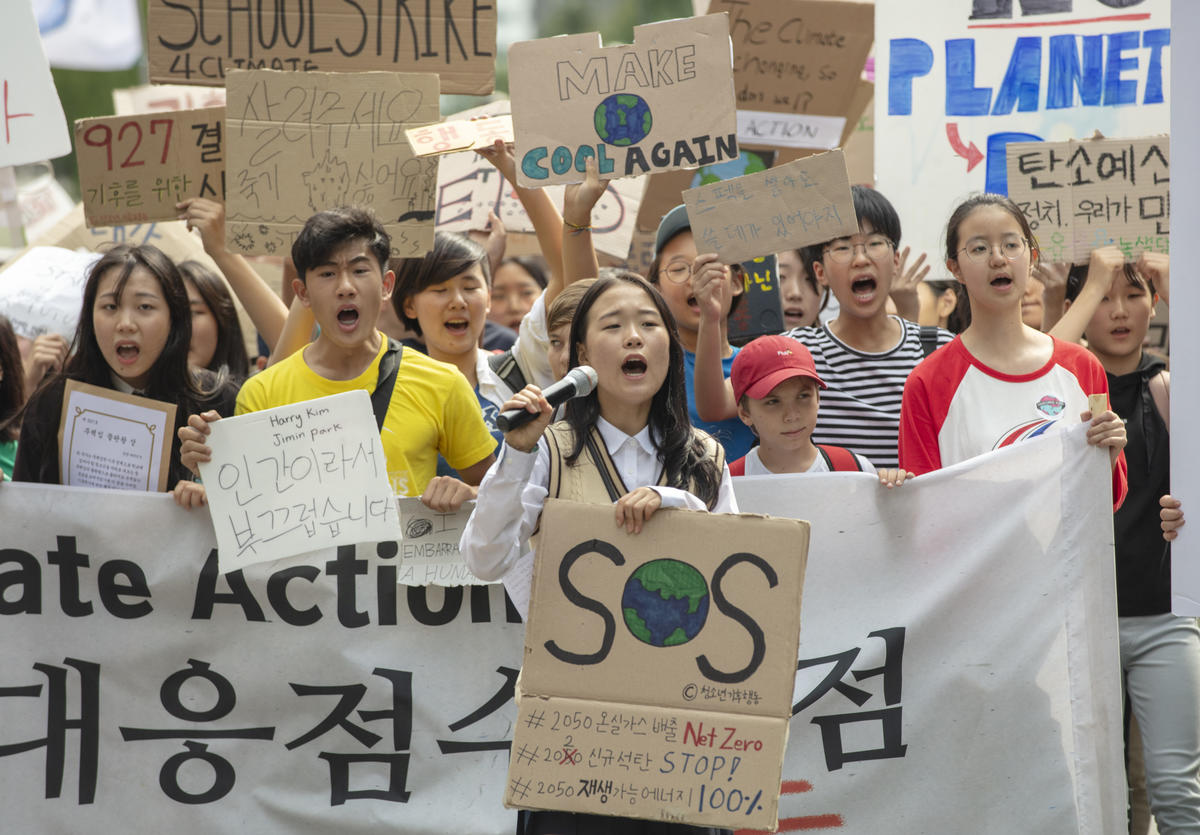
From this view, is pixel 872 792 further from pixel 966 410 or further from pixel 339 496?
pixel 339 496

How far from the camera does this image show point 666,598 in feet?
9.96

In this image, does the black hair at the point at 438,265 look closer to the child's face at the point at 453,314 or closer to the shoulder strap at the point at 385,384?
the child's face at the point at 453,314

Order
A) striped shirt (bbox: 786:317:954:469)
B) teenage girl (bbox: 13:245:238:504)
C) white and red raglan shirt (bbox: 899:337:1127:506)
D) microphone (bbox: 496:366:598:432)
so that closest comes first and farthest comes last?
microphone (bbox: 496:366:598:432)
white and red raglan shirt (bbox: 899:337:1127:506)
teenage girl (bbox: 13:245:238:504)
striped shirt (bbox: 786:317:954:469)

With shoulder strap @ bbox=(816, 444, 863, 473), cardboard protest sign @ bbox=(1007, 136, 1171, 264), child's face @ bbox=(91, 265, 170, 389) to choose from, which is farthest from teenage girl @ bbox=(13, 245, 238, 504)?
cardboard protest sign @ bbox=(1007, 136, 1171, 264)

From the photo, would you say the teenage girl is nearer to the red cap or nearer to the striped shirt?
the red cap

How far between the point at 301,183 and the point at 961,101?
2.88m

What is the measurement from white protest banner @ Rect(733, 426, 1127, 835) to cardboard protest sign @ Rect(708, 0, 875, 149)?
280cm

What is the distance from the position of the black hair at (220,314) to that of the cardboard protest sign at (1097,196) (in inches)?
114

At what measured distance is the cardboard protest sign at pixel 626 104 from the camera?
458 centimetres

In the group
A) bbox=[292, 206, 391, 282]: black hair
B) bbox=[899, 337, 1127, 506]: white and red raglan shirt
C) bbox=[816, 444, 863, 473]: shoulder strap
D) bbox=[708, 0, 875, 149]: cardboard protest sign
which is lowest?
bbox=[816, 444, 863, 473]: shoulder strap

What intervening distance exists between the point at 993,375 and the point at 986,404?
0.09m

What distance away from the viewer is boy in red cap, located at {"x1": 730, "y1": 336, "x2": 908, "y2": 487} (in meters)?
4.02

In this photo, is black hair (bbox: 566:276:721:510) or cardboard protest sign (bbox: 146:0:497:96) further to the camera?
cardboard protest sign (bbox: 146:0:497:96)

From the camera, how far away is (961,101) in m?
6.00
